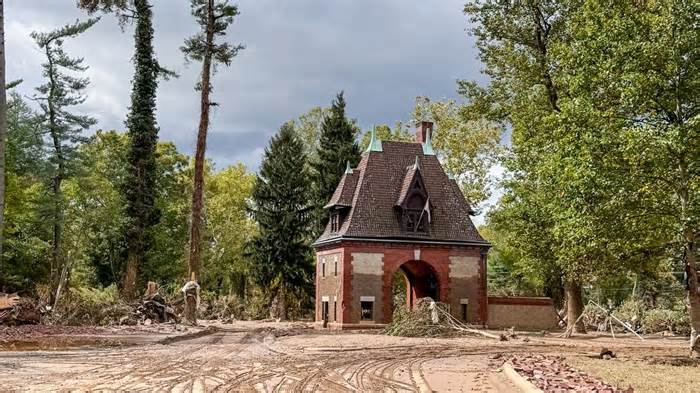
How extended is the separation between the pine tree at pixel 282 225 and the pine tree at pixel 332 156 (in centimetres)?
88

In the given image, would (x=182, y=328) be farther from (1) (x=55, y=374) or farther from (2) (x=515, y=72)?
(2) (x=515, y=72)

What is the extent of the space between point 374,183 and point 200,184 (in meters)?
12.5

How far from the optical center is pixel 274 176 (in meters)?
53.3

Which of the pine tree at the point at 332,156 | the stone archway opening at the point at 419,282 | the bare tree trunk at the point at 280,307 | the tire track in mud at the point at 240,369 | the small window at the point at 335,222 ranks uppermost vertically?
the pine tree at the point at 332,156

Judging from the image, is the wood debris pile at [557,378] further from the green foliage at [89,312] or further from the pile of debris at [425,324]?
the green foliage at [89,312]

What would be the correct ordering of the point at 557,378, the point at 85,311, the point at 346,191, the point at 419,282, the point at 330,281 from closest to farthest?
the point at 557,378, the point at 85,311, the point at 330,281, the point at 346,191, the point at 419,282

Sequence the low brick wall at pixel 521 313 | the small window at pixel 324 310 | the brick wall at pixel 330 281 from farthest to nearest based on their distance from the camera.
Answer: the low brick wall at pixel 521 313, the small window at pixel 324 310, the brick wall at pixel 330 281

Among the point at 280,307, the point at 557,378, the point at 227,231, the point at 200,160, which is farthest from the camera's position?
the point at 227,231

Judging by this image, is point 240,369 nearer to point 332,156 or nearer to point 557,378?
point 557,378

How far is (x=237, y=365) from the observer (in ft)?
51.0

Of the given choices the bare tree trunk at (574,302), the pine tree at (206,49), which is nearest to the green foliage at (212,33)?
the pine tree at (206,49)

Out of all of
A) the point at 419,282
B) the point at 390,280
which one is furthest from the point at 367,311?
the point at 419,282

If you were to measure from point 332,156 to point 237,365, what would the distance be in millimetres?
38559

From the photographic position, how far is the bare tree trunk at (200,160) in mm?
31188
